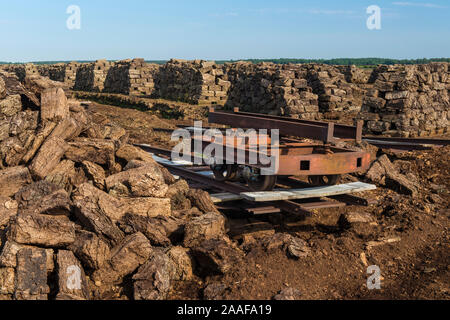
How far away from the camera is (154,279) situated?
189 inches

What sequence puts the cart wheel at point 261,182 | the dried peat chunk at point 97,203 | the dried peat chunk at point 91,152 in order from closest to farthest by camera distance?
the dried peat chunk at point 97,203 → the dried peat chunk at point 91,152 → the cart wheel at point 261,182

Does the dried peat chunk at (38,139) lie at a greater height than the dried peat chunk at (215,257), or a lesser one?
greater

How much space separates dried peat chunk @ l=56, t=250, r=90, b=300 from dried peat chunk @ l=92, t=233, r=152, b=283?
28 cm

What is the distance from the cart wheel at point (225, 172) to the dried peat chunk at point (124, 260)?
321 cm

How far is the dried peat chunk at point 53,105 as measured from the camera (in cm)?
744

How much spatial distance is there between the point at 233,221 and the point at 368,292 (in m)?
2.67

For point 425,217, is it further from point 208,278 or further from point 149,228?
point 149,228

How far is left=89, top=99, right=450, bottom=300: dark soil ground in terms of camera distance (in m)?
4.97

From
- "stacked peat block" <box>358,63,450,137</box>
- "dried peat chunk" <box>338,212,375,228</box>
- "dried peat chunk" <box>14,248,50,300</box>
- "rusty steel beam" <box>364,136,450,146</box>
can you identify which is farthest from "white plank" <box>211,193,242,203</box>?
"stacked peat block" <box>358,63,450,137</box>

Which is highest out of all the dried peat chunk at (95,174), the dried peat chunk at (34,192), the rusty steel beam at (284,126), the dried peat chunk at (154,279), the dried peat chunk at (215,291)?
the rusty steel beam at (284,126)

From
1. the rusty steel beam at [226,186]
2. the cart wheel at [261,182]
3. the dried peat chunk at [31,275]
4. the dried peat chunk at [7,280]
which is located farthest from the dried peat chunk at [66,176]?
the cart wheel at [261,182]

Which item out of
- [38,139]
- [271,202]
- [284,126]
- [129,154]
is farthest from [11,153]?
[284,126]

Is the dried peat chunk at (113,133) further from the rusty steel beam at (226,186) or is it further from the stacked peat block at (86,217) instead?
the rusty steel beam at (226,186)

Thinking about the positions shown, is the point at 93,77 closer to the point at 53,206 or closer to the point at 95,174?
the point at 95,174
